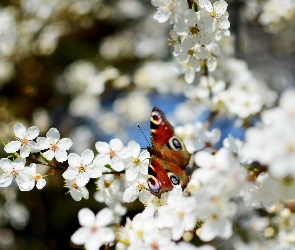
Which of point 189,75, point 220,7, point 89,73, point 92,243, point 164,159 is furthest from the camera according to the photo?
point 89,73

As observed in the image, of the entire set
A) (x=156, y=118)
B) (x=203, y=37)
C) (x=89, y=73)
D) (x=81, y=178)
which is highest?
(x=203, y=37)

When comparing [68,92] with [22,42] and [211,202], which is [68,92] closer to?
[22,42]

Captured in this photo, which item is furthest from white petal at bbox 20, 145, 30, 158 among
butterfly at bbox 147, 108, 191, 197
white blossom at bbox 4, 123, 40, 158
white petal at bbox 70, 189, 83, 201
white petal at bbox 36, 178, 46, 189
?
butterfly at bbox 147, 108, 191, 197

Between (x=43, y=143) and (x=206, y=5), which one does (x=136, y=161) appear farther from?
(x=206, y=5)

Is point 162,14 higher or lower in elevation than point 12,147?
higher

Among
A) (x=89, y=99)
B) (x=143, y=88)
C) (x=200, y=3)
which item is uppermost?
(x=200, y=3)

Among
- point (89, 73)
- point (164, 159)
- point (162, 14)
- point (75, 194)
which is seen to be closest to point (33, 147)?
point (75, 194)

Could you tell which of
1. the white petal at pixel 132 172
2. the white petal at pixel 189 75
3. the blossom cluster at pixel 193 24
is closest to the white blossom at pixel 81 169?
the white petal at pixel 132 172

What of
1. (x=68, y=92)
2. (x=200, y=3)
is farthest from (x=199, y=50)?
(x=68, y=92)
